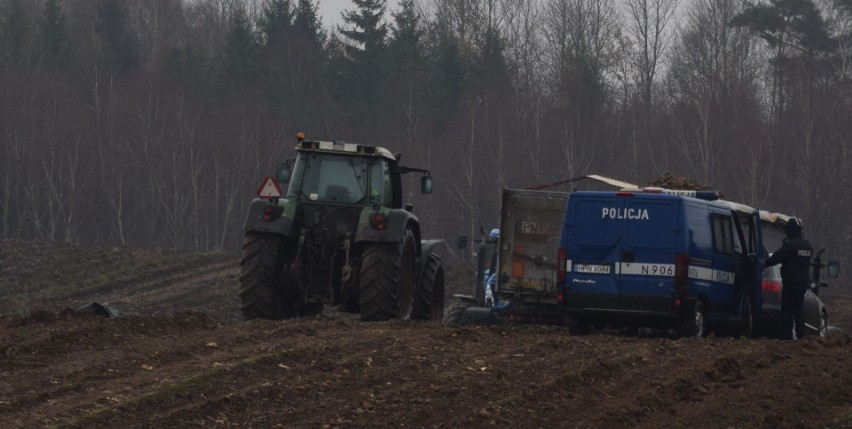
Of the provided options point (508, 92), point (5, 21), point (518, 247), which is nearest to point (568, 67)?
point (508, 92)

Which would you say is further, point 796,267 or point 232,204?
point 232,204

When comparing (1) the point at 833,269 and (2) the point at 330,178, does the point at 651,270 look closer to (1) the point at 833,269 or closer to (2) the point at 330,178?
(2) the point at 330,178

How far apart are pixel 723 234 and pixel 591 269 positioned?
2085 millimetres

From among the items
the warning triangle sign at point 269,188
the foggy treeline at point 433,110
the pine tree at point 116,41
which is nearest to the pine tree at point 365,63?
the foggy treeline at point 433,110

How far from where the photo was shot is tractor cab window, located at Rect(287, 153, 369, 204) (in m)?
16.7

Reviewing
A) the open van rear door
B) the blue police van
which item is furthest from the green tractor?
the blue police van

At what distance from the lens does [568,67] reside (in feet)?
202

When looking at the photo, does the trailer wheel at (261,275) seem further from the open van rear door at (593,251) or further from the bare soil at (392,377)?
the open van rear door at (593,251)

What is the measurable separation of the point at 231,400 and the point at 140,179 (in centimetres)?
5058

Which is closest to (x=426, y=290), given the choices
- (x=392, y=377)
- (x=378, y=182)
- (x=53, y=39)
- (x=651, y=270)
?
(x=378, y=182)

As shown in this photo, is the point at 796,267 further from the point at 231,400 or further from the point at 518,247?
the point at 231,400

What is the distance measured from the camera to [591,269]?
15.4 m

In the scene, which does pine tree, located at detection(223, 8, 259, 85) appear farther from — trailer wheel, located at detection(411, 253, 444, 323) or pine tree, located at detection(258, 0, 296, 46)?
trailer wheel, located at detection(411, 253, 444, 323)

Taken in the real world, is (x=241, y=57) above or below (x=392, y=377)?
above
